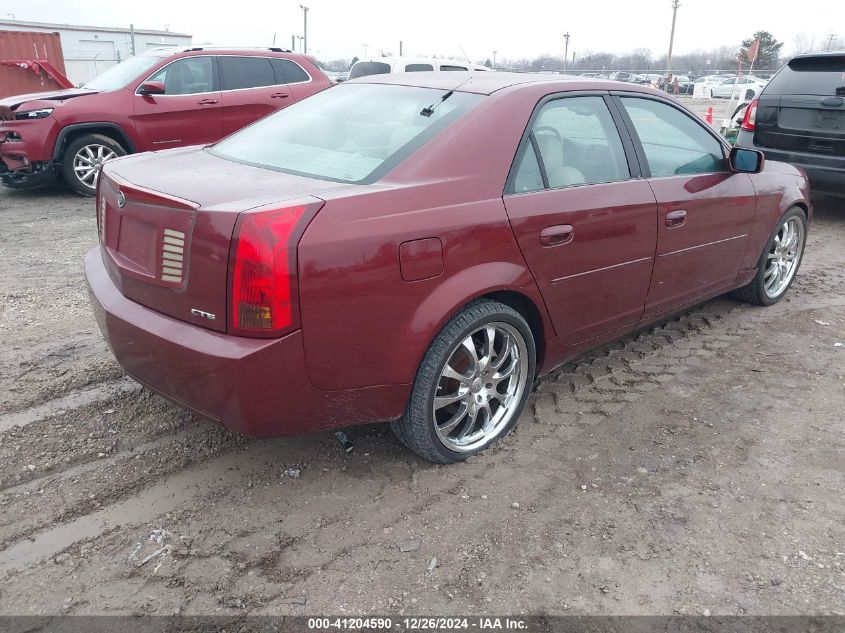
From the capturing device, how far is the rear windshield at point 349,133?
9.22 feet

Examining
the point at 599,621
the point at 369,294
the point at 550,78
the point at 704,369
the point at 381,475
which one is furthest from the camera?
the point at 704,369

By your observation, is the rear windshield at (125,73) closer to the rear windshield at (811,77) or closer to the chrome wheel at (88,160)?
the chrome wheel at (88,160)

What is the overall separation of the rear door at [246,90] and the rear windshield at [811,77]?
5696mm

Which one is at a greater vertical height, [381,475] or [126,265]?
[126,265]

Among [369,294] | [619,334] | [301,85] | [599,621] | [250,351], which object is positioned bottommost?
[599,621]

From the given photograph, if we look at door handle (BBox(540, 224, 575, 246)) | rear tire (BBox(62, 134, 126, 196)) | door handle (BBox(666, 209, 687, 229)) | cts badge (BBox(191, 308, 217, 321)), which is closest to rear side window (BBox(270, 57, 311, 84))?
rear tire (BBox(62, 134, 126, 196))

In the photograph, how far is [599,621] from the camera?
2.20 meters

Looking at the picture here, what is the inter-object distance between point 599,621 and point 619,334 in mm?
1750

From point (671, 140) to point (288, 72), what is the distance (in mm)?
6641

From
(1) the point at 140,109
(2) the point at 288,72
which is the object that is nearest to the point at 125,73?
(1) the point at 140,109

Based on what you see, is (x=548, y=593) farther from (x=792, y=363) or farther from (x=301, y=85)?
(x=301, y=85)

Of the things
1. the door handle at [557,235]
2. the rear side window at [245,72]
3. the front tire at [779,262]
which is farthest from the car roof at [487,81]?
the rear side window at [245,72]

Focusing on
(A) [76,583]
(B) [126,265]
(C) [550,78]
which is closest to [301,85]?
(C) [550,78]

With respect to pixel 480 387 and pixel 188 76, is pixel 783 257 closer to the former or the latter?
pixel 480 387
